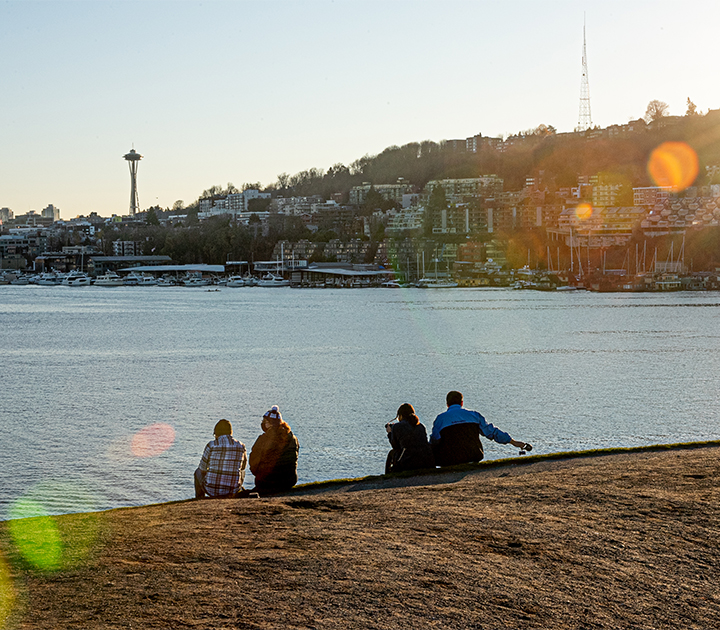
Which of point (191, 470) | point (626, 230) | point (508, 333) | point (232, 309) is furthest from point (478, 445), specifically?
point (626, 230)

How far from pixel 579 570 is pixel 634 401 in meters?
13.0

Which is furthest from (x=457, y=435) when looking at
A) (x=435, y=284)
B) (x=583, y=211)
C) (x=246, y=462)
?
(x=583, y=211)

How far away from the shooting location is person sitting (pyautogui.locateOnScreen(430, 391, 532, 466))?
7.63m

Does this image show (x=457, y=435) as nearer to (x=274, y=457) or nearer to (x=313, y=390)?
(x=274, y=457)

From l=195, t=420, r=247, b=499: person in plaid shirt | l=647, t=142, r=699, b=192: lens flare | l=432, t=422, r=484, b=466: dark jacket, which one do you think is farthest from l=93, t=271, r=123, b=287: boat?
l=195, t=420, r=247, b=499: person in plaid shirt

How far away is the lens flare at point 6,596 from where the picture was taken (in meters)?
3.80

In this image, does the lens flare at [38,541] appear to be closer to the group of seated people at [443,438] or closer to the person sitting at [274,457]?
the person sitting at [274,457]

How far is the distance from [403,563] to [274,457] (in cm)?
277

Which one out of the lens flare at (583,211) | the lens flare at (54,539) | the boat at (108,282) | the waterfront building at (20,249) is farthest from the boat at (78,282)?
the lens flare at (54,539)

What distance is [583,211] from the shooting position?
12388 centimetres

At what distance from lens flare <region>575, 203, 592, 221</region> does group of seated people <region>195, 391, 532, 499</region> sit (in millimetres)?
115109

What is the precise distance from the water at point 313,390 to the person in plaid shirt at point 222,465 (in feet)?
8.56

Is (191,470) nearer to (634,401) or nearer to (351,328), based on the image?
(634,401)

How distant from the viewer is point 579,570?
182 inches
